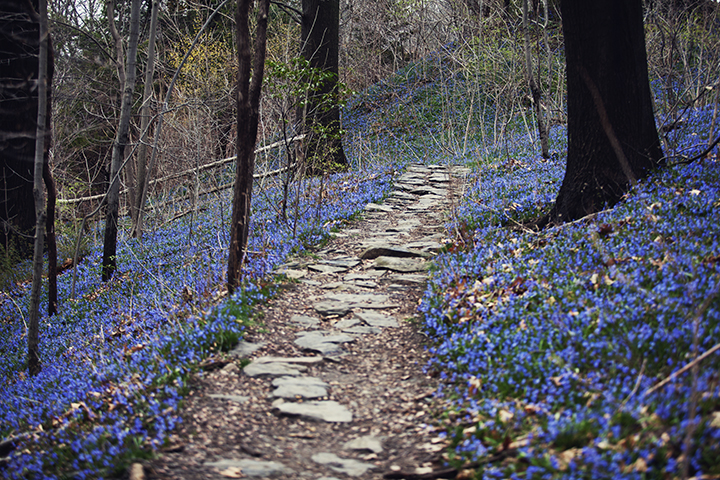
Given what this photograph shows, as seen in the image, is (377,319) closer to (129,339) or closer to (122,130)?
(129,339)

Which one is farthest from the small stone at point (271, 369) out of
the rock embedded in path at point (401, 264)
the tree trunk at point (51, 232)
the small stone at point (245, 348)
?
the tree trunk at point (51, 232)

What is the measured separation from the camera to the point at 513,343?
3.40 m

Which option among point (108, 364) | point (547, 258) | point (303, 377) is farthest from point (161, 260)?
point (547, 258)

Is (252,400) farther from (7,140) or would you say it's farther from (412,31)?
(412,31)

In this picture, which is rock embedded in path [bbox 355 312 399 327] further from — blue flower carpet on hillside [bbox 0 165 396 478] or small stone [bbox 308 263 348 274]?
small stone [bbox 308 263 348 274]

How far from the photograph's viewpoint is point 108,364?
461cm

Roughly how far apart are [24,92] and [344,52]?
43.8 feet

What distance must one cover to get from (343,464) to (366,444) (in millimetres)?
243

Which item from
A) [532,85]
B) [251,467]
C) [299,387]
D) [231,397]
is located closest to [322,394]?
[299,387]

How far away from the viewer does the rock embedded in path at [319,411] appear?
3289mm

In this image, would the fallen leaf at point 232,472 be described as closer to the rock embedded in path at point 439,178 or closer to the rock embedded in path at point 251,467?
the rock embedded in path at point 251,467

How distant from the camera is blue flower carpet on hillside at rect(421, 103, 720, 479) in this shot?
227 centimetres

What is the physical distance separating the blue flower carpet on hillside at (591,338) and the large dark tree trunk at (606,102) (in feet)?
1.10

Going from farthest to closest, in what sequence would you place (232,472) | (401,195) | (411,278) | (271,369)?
(401,195)
(411,278)
(271,369)
(232,472)
